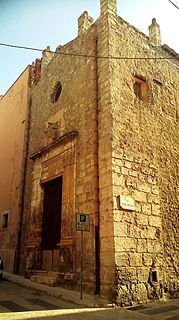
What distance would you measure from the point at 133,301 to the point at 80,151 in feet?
12.0

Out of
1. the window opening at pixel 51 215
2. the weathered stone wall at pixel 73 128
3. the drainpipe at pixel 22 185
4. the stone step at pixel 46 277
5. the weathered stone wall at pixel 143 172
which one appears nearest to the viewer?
the weathered stone wall at pixel 143 172

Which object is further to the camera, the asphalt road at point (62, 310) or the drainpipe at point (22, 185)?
Answer: the drainpipe at point (22, 185)

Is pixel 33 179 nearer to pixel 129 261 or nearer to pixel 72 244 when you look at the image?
pixel 72 244

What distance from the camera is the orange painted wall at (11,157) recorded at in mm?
10570

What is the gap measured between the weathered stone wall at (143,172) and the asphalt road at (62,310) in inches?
18.5

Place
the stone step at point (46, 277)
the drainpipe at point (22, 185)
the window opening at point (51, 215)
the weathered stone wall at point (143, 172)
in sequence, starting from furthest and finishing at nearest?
the drainpipe at point (22, 185)
the window opening at point (51, 215)
the stone step at point (46, 277)
the weathered stone wall at point (143, 172)

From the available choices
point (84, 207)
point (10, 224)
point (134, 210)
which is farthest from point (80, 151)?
point (10, 224)

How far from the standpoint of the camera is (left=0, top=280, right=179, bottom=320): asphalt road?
4.49 meters

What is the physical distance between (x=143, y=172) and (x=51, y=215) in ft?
11.2

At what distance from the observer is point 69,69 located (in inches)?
363

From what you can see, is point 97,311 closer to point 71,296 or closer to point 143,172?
point 71,296

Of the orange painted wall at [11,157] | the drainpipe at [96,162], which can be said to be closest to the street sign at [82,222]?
the drainpipe at [96,162]

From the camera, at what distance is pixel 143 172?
6.98 m

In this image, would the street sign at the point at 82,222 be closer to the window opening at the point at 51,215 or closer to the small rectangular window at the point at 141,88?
the window opening at the point at 51,215
